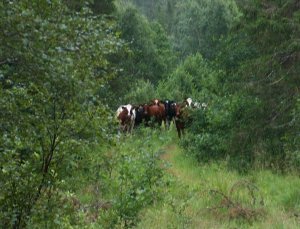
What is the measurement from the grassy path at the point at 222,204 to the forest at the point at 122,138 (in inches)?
1.3

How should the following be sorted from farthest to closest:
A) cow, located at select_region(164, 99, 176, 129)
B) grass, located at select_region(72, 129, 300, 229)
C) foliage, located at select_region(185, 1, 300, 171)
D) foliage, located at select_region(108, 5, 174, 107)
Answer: foliage, located at select_region(108, 5, 174, 107), cow, located at select_region(164, 99, 176, 129), foliage, located at select_region(185, 1, 300, 171), grass, located at select_region(72, 129, 300, 229)

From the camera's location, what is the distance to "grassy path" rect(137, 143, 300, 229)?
8.65 m

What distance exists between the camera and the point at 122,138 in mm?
8289

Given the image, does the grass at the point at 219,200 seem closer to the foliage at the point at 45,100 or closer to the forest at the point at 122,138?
the forest at the point at 122,138

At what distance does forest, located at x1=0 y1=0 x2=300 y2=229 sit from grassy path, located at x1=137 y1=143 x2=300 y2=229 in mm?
34

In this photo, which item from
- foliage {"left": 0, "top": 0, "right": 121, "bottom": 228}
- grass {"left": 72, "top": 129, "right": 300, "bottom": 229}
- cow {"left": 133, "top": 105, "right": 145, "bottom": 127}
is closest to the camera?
foliage {"left": 0, "top": 0, "right": 121, "bottom": 228}

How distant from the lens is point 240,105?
625 inches

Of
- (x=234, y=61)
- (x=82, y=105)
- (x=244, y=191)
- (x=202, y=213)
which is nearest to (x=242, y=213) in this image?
(x=202, y=213)

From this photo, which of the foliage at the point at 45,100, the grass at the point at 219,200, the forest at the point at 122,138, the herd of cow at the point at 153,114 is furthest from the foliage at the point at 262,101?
the foliage at the point at 45,100

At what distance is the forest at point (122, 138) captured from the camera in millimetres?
5031

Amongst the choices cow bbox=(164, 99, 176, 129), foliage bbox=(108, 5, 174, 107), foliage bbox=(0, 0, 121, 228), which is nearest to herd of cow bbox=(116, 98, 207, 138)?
cow bbox=(164, 99, 176, 129)

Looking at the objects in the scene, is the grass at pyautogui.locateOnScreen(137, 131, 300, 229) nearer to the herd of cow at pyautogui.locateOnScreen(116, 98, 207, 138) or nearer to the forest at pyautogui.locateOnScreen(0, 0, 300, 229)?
the forest at pyautogui.locateOnScreen(0, 0, 300, 229)

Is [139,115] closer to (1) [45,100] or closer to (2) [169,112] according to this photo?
(2) [169,112]

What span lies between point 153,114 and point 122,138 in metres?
14.9
